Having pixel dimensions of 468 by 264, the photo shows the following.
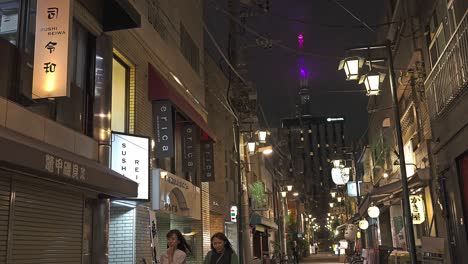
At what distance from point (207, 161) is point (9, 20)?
12566mm

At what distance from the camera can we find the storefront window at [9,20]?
8767mm

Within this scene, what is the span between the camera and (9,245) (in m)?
7.82

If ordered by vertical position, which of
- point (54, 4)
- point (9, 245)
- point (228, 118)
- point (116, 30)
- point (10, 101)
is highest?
point (228, 118)

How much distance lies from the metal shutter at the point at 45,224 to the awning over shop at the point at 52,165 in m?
0.48

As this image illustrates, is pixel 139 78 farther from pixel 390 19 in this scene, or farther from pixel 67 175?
pixel 390 19

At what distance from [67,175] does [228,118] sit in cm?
2094

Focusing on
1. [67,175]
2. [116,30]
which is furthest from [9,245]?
[116,30]

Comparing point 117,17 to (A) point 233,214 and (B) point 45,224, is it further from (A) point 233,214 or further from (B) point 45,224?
(A) point 233,214

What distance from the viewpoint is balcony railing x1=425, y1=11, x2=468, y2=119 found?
1125 cm

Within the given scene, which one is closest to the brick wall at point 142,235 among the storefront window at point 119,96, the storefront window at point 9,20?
the storefront window at point 119,96

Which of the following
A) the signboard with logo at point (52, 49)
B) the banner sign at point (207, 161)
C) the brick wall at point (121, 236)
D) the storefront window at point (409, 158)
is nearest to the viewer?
the signboard with logo at point (52, 49)

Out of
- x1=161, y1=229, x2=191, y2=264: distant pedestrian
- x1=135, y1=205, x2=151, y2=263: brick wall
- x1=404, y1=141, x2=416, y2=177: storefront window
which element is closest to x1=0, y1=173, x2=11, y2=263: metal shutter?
x1=161, y1=229, x2=191, y2=264: distant pedestrian

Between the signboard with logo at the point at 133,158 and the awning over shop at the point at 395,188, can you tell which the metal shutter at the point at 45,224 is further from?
the awning over shop at the point at 395,188

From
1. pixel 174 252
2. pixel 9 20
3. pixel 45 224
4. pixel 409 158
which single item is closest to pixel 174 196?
pixel 45 224
